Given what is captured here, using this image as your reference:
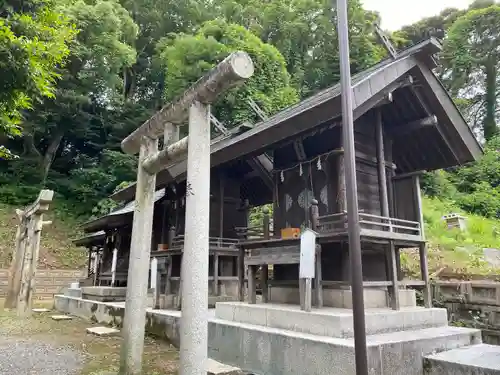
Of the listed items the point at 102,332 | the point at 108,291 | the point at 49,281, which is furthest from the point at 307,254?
the point at 49,281

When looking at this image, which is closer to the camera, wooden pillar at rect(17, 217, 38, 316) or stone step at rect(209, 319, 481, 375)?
stone step at rect(209, 319, 481, 375)

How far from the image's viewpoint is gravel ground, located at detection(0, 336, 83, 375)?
5743 mm

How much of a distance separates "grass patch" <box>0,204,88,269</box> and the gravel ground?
15577 millimetres

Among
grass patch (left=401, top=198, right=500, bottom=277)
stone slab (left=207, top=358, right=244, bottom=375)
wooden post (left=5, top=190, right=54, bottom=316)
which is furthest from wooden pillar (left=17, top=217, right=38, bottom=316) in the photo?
grass patch (left=401, top=198, right=500, bottom=277)

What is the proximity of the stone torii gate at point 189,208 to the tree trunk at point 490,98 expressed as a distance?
31.9 metres

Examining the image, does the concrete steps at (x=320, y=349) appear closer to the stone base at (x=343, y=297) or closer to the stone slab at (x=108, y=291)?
the stone base at (x=343, y=297)

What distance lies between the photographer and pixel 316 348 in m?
5.38

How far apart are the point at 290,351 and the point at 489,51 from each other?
33222mm

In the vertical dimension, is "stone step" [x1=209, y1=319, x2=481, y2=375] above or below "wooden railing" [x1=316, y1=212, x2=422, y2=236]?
below

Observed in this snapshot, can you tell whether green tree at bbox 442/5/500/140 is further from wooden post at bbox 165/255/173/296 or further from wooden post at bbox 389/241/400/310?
wooden post at bbox 165/255/173/296

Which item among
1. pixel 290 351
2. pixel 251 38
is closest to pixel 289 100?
pixel 251 38

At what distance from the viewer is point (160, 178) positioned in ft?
38.0

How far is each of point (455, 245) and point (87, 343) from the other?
48.6 ft

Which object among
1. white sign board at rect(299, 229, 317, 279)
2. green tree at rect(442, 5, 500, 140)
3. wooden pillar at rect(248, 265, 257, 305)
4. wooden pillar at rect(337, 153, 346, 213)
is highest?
green tree at rect(442, 5, 500, 140)
